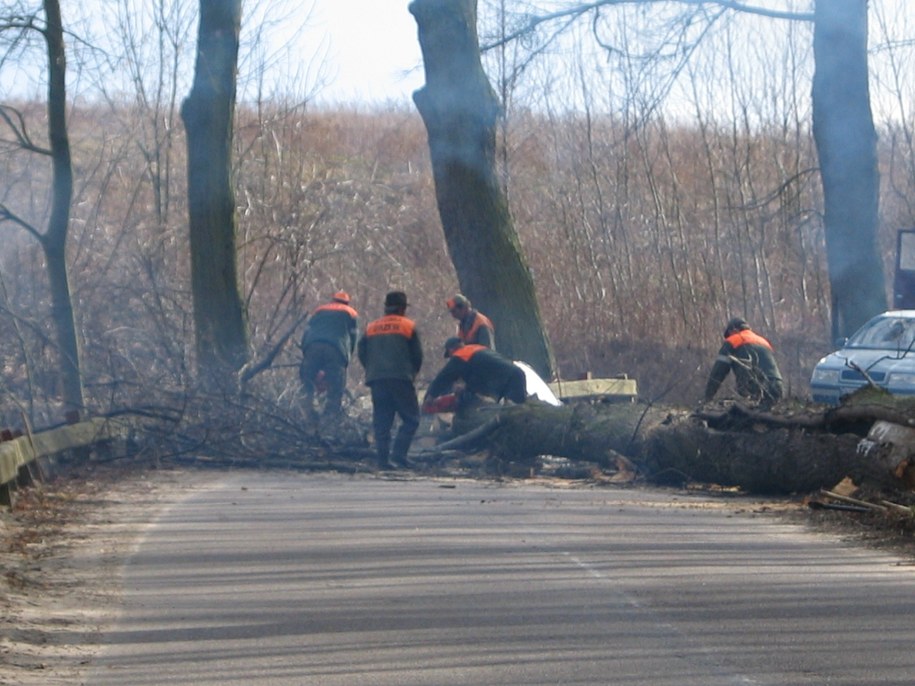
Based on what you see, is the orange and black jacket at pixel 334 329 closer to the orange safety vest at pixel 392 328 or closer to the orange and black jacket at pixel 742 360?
the orange safety vest at pixel 392 328

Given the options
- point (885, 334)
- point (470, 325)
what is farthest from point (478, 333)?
point (885, 334)

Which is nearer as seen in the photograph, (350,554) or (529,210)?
(350,554)

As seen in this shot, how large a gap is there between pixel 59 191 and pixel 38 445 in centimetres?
655

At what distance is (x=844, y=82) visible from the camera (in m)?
21.6

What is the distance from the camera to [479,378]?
15.4 meters

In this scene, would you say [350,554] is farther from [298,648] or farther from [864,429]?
[864,429]

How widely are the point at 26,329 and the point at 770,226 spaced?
902 inches

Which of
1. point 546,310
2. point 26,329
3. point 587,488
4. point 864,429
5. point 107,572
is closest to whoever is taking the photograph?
point 107,572

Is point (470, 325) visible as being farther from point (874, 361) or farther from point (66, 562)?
point (66, 562)

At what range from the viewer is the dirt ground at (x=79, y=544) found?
6.12 meters

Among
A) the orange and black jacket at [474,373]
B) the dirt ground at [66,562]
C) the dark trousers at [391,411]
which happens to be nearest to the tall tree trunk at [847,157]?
the orange and black jacket at [474,373]

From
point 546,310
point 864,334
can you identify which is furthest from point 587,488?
point 546,310

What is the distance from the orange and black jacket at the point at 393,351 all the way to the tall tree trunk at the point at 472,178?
5965 millimetres

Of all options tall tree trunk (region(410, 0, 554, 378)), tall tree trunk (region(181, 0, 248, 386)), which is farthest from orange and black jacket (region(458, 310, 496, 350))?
tall tree trunk (region(181, 0, 248, 386))
